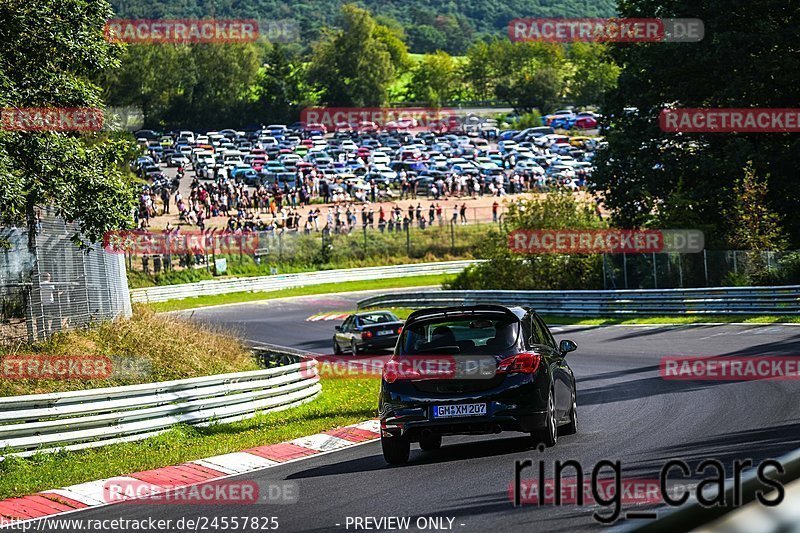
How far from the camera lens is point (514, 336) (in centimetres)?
1126

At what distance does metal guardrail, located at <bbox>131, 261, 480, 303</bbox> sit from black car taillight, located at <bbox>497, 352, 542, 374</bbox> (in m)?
39.3

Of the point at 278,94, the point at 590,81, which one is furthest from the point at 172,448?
the point at 590,81

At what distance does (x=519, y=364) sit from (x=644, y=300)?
24.1 meters

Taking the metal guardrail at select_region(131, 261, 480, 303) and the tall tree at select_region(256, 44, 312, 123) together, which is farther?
the tall tree at select_region(256, 44, 312, 123)

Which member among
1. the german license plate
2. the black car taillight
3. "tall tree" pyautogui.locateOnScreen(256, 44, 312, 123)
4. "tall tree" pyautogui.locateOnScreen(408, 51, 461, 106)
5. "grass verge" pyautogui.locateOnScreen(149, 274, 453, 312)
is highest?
"tall tree" pyautogui.locateOnScreen(408, 51, 461, 106)

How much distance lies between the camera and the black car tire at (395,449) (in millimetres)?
11219

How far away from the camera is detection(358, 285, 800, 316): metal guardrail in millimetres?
29594

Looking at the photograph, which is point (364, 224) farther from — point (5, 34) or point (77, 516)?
point (77, 516)

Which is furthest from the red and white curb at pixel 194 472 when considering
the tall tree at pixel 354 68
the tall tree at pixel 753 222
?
the tall tree at pixel 354 68

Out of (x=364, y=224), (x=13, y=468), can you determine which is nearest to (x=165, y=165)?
(x=364, y=224)

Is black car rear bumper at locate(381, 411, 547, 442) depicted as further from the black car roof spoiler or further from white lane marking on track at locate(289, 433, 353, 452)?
white lane marking on track at locate(289, 433, 353, 452)

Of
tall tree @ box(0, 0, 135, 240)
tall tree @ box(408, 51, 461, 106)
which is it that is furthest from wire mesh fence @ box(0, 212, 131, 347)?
tall tree @ box(408, 51, 461, 106)

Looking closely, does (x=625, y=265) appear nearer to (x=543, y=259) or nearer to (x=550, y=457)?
(x=543, y=259)

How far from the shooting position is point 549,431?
1112cm
